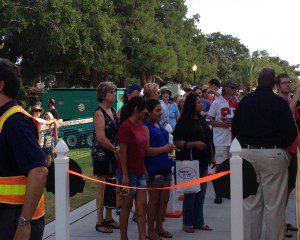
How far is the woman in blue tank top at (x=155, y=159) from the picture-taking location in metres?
5.83

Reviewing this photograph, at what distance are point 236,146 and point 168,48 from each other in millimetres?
43297

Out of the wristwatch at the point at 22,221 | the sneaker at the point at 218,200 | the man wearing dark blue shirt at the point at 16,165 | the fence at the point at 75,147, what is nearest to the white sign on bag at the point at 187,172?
the fence at the point at 75,147

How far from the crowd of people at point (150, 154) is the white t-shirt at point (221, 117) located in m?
1.52

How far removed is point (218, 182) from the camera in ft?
15.1

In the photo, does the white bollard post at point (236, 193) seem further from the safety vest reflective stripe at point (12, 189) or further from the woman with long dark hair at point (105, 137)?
the woman with long dark hair at point (105, 137)

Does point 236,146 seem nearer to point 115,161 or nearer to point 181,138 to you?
point 181,138

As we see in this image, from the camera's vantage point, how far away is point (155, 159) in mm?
5930

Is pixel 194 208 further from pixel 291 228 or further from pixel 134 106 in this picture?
pixel 134 106

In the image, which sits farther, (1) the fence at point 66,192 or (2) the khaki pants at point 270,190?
(2) the khaki pants at point 270,190

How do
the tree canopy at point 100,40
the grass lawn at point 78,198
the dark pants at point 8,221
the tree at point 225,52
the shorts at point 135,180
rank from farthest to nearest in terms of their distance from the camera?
the tree at point 225,52 → the tree canopy at point 100,40 → the grass lawn at point 78,198 → the shorts at point 135,180 → the dark pants at point 8,221

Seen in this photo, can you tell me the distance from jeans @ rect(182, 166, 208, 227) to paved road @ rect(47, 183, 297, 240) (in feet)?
0.45

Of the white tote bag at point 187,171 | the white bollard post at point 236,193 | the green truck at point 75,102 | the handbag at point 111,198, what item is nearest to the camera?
the white bollard post at point 236,193

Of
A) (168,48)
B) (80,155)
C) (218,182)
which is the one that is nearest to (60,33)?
(80,155)

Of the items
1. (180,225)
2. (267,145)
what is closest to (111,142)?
(180,225)
